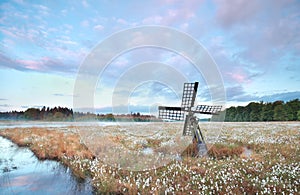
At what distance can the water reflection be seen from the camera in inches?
310

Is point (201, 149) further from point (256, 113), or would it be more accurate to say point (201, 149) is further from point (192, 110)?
point (256, 113)

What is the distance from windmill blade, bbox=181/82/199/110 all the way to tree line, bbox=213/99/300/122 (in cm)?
7229

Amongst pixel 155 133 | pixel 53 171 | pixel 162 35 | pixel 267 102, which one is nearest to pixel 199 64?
pixel 162 35

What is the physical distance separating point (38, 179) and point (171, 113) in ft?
28.2

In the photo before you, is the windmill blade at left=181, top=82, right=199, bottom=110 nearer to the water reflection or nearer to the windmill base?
the windmill base

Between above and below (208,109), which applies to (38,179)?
below

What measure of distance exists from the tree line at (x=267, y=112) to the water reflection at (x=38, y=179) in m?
78.1

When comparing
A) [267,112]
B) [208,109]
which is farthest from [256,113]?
[208,109]

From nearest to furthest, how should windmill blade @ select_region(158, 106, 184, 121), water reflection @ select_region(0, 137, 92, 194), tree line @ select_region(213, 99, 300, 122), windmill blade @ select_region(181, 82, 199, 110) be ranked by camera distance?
1. water reflection @ select_region(0, 137, 92, 194)
2. windmill blade @ select_region(181, 82, 199, 110)
3. windmill blade @ select_region(158, 106, 184, 121)
4. tree line @ select_region(213, 99, 300, 122)

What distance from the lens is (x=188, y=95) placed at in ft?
42.2

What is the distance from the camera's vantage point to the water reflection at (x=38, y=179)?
788cm

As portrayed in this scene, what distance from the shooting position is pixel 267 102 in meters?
83.8

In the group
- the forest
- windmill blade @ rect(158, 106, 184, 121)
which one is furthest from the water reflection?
the forest

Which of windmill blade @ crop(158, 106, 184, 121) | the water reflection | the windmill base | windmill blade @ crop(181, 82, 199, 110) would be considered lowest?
the water reflection
